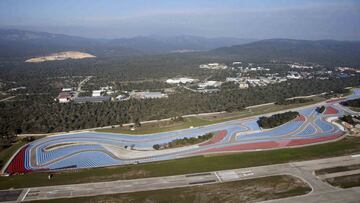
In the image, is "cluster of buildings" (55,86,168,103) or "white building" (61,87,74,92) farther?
"white building" (61,87,74,92)

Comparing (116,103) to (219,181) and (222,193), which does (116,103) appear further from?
(222,193)

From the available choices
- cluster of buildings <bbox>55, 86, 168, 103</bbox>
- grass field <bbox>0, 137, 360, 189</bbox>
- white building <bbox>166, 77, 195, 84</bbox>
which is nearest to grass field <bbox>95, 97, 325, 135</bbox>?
grass field <bbox>0, 137, 360, 189</bbox>

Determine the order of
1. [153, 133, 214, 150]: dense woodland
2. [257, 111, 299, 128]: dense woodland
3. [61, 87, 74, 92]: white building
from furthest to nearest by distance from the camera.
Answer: [61, 87, 74, 92]: white building
[257, 111, 299, 128]: dense woodland
[153, 133, 214, 150]: dense woodland

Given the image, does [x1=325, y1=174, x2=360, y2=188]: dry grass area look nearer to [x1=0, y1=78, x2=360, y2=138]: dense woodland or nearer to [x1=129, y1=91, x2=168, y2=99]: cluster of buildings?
[x1=0, y1=78, x2=360, y2=138]: dense woodland

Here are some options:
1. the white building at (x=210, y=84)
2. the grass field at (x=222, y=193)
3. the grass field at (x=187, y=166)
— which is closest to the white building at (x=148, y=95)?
the white building at (x=210, y=84)

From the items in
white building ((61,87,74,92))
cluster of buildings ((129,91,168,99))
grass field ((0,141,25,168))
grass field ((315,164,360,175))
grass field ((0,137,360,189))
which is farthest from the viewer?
white building ((61,87,74,92))

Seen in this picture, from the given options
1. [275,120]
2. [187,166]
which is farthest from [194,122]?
[187,166]

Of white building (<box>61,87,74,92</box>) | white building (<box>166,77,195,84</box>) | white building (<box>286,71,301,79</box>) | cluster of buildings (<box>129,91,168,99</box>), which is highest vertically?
white building (<box>286,71,301,79</box>)
